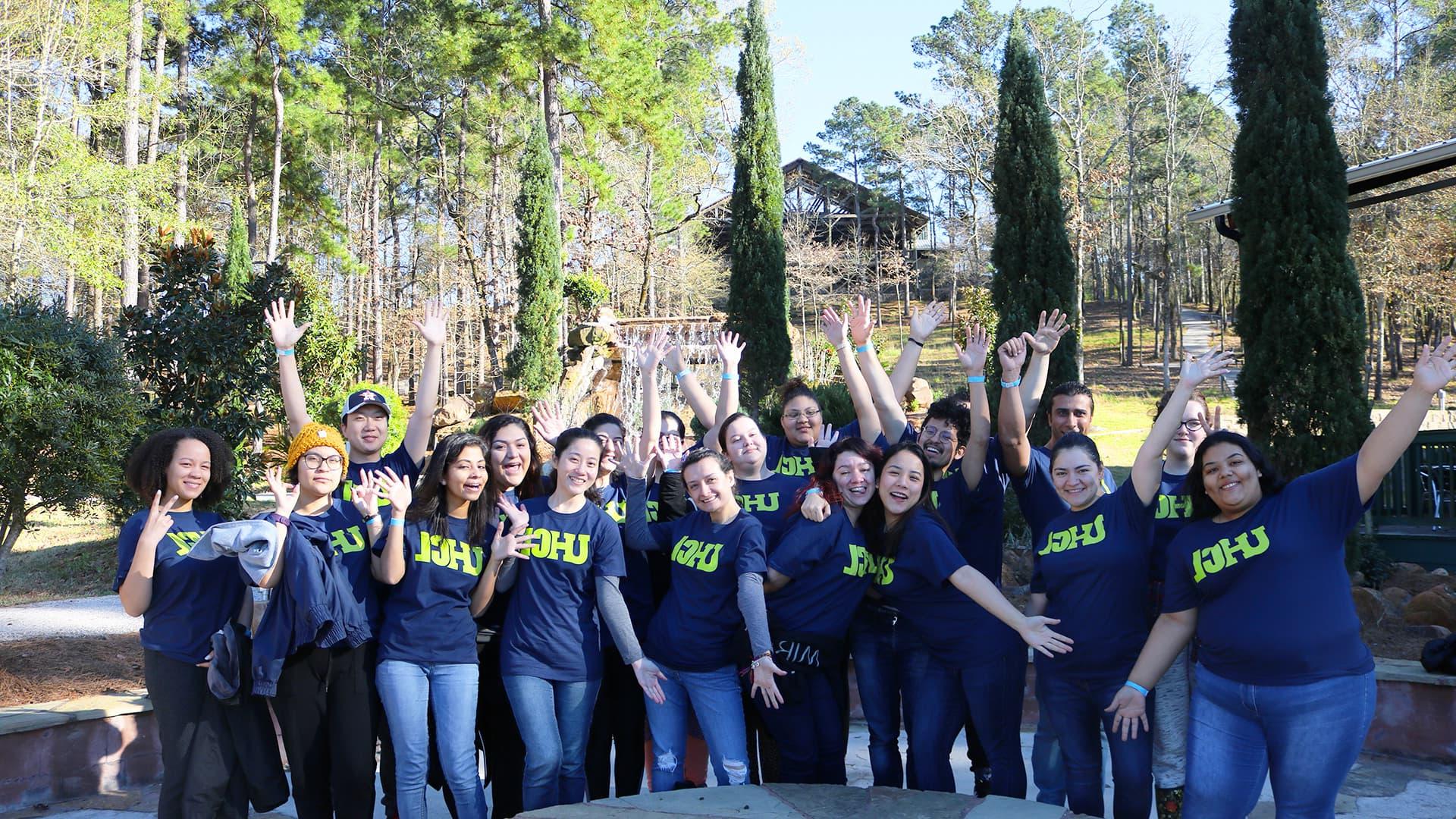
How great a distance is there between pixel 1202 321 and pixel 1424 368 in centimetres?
3826

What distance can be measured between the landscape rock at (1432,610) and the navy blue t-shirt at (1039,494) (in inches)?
128

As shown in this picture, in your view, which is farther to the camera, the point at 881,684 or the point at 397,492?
the point at 881,684

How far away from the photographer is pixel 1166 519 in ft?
11.3

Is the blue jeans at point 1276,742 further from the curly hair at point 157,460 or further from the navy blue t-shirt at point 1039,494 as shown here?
the curly hair at point 157,460

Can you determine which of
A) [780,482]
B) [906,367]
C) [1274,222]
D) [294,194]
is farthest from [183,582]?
[294,194]

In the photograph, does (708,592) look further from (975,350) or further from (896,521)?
(975,350)

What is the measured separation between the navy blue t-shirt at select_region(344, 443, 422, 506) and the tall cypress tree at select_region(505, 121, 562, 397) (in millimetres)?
14961

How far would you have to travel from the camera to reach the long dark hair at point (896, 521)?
342cm

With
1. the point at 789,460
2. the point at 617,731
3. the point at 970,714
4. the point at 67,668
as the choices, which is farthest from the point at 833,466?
the point at 67,668

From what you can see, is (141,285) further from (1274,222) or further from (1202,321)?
(1202,321)

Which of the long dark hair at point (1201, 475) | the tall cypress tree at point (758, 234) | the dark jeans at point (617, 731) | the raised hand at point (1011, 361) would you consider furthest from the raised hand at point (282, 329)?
the tall cypress tree at point (758, 234)

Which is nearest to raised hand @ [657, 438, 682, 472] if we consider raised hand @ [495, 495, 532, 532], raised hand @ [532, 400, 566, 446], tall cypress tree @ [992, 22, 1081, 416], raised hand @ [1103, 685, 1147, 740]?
raised hand @ [532, 400, 566, 446]

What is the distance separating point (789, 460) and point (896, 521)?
789 mm

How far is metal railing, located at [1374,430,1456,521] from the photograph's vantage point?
7223 millimetres
